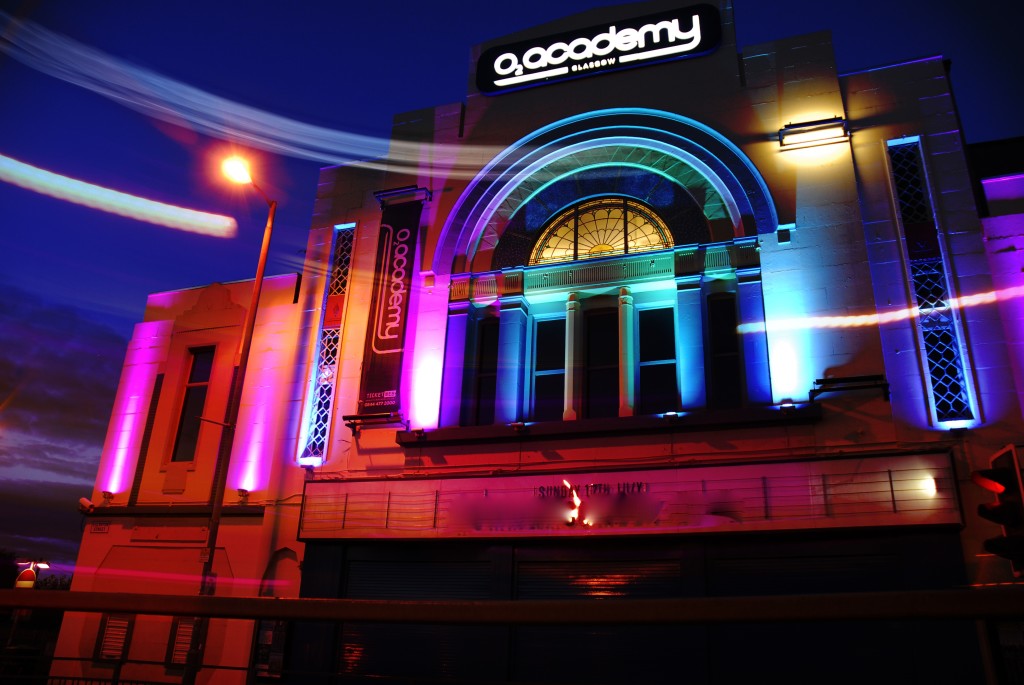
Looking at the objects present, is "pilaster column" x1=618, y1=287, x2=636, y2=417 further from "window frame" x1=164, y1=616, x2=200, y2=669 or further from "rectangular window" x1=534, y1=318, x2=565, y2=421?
"window frame" x1=164, y1=616, x2=200, y2=669

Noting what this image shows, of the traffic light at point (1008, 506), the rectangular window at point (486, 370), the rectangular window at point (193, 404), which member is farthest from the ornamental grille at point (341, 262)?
the traffic light at point (1008, 506)

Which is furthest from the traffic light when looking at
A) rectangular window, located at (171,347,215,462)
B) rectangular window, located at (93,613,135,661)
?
rectangular window, located at (93,613,135,661)

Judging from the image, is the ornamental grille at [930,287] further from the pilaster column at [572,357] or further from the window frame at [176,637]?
the window frame at [176,637]

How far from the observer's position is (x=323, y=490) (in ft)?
51.3

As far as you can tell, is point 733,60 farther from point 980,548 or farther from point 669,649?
point 669,649

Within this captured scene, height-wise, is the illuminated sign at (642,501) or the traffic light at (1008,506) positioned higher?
the illuminated sign at (642,501)

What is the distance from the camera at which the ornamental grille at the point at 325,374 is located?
1675cm

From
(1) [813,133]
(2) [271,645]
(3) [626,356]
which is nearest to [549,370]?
(3) [626,356]

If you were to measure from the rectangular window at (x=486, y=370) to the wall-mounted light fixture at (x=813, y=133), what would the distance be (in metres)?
6.86

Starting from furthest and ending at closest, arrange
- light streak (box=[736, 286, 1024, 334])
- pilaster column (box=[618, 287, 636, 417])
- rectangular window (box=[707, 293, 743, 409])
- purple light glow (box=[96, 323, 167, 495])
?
purple light glow (box=[96, 323, 167, 495]) → pilaster column (box=[618, 287, 636, 417]) → rectangular window (box=[707, 293, 743, 409]) → light streak (box=[736, 286, 1024, 334])

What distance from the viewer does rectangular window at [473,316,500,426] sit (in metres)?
16.0

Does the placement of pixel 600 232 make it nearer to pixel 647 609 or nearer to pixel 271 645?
pixel 271 645

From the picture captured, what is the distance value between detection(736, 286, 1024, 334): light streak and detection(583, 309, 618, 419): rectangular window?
261cm

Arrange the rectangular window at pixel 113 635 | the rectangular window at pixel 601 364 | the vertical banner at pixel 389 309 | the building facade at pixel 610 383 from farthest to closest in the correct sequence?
1. the rectangular window at pixel 113 635
2. the vertical banner at pixel 389 309
3. the rectangular window at pixel 601 364
4. the building facade at pixel 610 383
